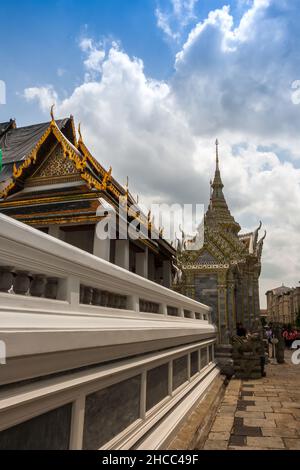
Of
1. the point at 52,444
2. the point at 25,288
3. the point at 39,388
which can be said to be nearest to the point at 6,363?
the point at 39,388

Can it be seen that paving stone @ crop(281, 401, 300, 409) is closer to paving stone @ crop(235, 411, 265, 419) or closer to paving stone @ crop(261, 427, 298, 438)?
paving stone @ crop(235, 411, 265, 419)

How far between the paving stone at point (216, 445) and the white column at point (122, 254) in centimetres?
474

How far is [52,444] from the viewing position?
8.74 feet

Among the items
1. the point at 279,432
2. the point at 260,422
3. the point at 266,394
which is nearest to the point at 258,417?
the point at 260,422

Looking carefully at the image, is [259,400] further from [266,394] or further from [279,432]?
[279,432]

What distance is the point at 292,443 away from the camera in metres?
6.08

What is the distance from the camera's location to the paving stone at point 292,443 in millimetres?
5899

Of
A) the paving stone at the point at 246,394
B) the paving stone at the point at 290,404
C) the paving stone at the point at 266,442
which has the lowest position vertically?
the paving stone at the point at 246,394

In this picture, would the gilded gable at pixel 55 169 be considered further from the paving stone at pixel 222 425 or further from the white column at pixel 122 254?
the paving stone at pixel 222 425

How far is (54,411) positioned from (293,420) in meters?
6.59

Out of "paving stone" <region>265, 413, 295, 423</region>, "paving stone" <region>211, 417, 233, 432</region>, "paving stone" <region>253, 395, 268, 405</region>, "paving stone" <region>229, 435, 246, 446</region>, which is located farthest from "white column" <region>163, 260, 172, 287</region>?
"paving stone" <region>229, 435, 246, 446</region>

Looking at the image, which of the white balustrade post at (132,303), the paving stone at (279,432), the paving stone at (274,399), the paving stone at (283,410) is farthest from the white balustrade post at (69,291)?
the paving stone at (274,399)

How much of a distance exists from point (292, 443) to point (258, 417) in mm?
1695

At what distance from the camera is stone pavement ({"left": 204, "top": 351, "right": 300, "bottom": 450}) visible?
610 cm
